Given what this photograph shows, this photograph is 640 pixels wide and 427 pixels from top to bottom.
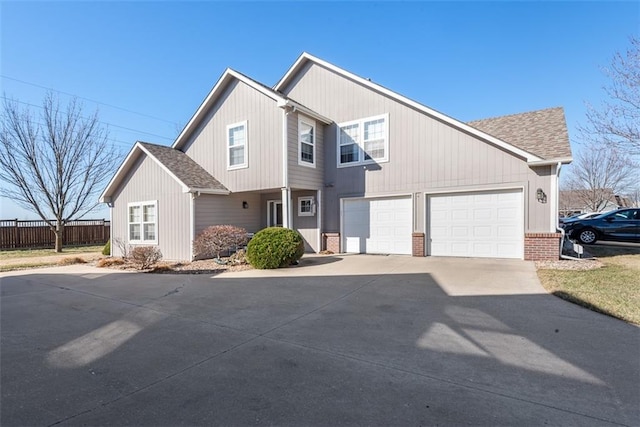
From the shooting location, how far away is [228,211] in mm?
13477

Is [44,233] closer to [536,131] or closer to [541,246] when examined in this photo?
[541,246]

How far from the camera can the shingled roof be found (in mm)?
9672

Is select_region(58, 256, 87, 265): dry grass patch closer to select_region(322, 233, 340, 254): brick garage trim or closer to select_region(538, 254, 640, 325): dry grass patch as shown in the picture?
select_region(322, 233, 340, 254): brick garage trim

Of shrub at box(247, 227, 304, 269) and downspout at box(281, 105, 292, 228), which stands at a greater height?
downspout at box(281, 105, 292, 228)

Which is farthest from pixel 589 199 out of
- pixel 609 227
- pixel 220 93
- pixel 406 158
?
pixel 220 93

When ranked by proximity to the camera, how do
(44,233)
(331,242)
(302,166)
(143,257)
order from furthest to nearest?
(44,233) < (331,242) < (302,166) < (143,257)

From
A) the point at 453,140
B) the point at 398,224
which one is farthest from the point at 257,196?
the point at 453,140

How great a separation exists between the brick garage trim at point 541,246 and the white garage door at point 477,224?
10.7 inches

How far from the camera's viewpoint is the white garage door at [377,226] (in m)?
12.0

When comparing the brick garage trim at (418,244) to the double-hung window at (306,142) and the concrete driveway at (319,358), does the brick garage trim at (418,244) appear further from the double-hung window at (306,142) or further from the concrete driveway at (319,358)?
the double-hung window at (306,142)

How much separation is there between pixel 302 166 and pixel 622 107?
958 cm

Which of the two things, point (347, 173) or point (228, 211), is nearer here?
point (347, 173)

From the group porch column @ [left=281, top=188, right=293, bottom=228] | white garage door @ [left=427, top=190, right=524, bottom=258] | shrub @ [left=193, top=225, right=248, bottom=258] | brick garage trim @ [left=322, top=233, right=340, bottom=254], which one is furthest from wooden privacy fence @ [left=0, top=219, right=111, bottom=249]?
white garage door @ [left=427, top=190, right=524, bottom=258]

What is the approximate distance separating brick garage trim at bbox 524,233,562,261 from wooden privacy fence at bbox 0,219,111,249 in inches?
932
